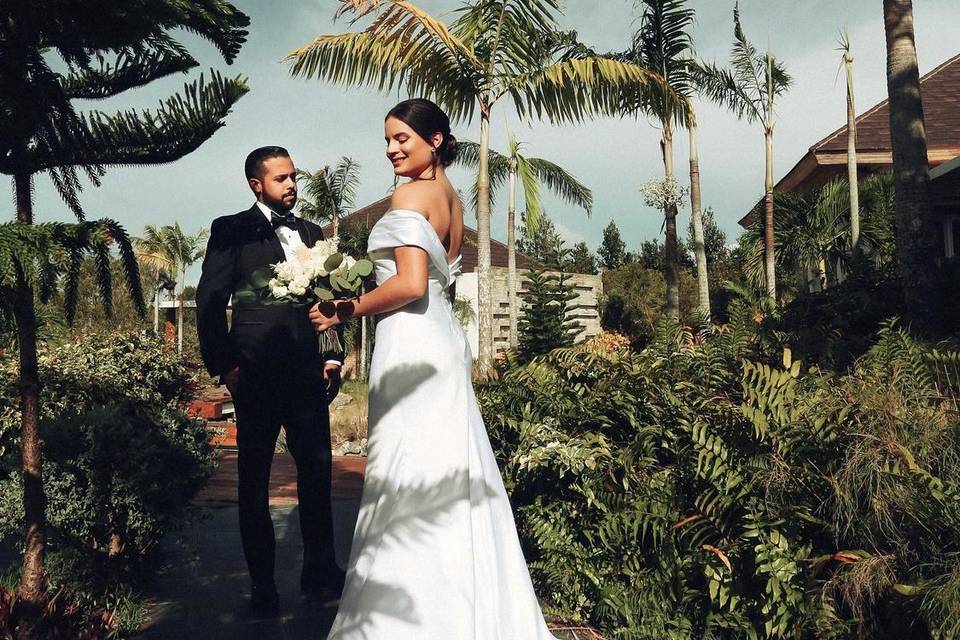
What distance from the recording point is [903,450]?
248cm

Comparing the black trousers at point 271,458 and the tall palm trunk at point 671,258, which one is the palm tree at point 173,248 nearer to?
the tall palm trunk at point 671,258

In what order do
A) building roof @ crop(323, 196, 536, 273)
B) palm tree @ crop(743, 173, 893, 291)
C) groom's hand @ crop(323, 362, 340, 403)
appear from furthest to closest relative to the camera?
building roof @ crop(323, 196, 536, 273) < palm tree @ crop(743, 173, 893, 291) < groom's hand @ crop(323, 362, 340, 403)

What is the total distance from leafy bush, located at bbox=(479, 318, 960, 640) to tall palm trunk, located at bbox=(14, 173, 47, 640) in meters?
2.02

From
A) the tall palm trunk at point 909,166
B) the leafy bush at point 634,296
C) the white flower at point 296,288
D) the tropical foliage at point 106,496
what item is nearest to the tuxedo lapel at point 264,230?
the white flower at point 296,288

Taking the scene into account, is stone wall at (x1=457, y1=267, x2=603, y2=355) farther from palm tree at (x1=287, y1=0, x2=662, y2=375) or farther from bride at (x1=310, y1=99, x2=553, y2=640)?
bride at (x1=310, y1=99, x2=553, y2=640)

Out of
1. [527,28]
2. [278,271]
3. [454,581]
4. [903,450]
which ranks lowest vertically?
[454,581]

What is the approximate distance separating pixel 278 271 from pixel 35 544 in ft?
4.32

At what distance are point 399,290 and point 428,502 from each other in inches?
32.0

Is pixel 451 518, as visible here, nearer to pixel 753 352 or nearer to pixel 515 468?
pixel 515 468

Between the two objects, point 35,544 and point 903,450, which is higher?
point 903,450

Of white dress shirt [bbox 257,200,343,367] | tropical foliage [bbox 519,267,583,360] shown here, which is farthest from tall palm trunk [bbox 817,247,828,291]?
white dress shirt [bbox 257,200,343,367]

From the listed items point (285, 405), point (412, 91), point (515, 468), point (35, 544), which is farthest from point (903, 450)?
point (412, 91)

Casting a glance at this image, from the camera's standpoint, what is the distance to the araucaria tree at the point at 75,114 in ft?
8.57

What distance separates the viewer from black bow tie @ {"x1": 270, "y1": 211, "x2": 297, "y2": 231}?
13.0 ft
